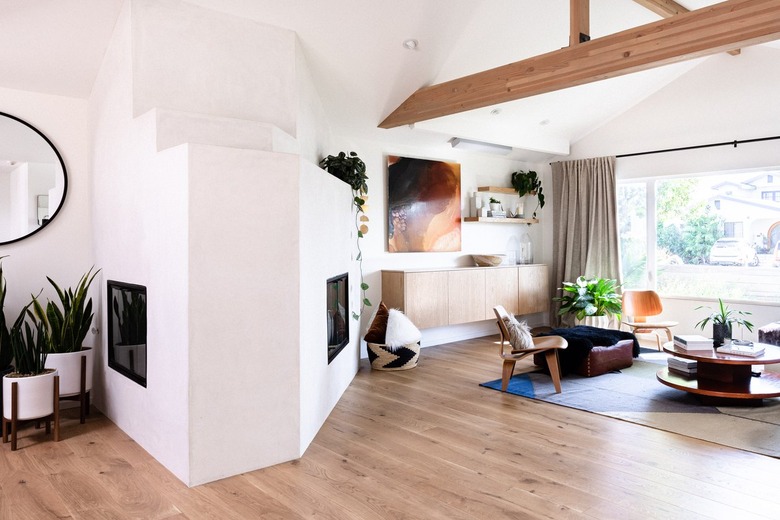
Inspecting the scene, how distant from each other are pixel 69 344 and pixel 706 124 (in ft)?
22.4

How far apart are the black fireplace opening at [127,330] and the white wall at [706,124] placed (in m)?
5.95

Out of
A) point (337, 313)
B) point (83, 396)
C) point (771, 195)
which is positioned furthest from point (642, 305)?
point (83, 396)

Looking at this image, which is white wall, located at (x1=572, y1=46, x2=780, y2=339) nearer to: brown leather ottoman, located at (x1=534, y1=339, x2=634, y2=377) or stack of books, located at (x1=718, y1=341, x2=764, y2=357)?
brown leather ottoman, located at (x1=534, y1=339, x2=634, y2=377)

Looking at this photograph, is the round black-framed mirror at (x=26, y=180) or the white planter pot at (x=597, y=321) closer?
the round black-framed mirror at (x=26, y=180)

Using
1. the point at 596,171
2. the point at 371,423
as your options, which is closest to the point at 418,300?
the point at 371,423

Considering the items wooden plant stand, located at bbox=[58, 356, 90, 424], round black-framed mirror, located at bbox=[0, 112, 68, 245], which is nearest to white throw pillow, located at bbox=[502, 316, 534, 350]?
wooden plant stand, located at bbox=[58, 356, 90, 424]

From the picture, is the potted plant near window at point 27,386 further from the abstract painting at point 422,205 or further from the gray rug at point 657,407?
the abstract painting at point 422,205

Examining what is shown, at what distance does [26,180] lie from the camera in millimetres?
4004

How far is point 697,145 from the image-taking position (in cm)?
634

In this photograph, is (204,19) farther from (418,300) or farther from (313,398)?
(418,300)

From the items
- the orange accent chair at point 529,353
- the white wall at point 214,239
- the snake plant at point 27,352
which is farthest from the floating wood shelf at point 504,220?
the snake plant at point 27,352

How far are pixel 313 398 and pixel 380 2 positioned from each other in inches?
108

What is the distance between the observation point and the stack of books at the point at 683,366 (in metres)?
4.38

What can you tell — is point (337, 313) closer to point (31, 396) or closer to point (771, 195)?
point (31, 396)
